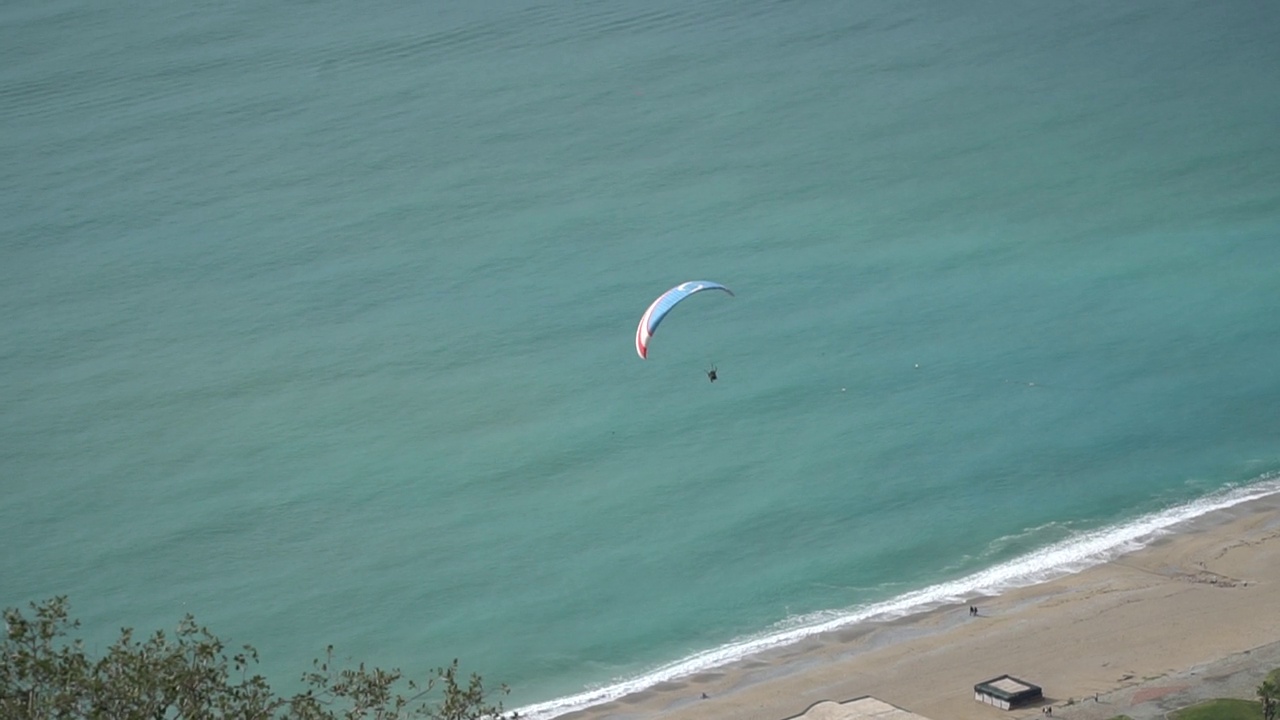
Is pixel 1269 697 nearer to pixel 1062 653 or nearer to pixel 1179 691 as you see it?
pixel 1179 691

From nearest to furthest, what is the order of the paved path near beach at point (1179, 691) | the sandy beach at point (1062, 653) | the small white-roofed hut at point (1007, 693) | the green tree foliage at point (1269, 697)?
the green tree foliage at point (1269, 697) < the paved path near beach at point (1179, 691) < the small white-roofed hut at point (1007, 693) < the sandy beach at point (1062, 653)

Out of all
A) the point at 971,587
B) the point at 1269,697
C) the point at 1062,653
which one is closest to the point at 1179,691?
the point at 1269,697

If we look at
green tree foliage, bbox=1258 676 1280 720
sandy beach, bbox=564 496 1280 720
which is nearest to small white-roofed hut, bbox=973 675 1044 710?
sandy beach, bbox=564 496 1280 720

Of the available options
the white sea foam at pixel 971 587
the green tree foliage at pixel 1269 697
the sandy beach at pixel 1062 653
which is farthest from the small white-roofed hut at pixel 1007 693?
the white sea foam at pixel 971 587

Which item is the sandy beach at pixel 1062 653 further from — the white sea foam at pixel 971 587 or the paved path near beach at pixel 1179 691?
the white sea foam at pixel 971 587

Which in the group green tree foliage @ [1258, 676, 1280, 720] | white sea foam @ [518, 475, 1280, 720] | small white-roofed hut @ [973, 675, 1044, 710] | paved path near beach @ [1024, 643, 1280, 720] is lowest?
green tree foliage @ [1258, 676, 1280, 720]

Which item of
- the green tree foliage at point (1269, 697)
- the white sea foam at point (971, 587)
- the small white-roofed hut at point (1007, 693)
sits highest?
the white sea foam at point (971, 587)

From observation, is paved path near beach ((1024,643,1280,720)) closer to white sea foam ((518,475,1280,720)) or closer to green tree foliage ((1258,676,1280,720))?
green tree foliage ((1258,676,1280,720))
